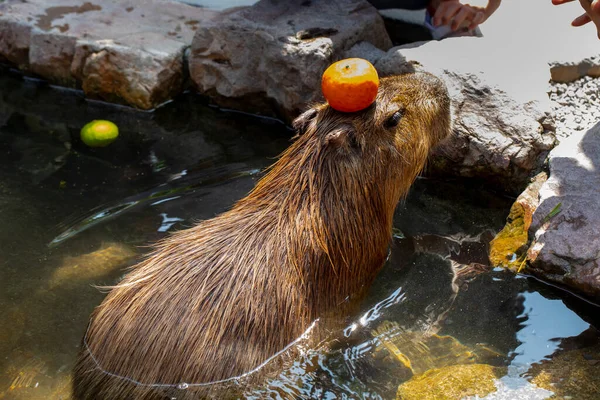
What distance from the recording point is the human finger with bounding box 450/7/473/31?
460cm

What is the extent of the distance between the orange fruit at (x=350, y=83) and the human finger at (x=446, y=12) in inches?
89.8

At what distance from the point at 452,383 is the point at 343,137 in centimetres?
106

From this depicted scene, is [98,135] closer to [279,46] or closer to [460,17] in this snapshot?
[279,46]

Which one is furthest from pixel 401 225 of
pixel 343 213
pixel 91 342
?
pixel 91 342

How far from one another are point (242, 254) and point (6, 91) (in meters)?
3.45

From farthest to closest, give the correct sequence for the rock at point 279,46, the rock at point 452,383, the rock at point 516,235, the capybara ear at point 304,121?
the rock at point 279,46, the rock at point 516,235, the capybara ear at point 304,121, the rock at point 452,383

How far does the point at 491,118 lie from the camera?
3.70 meters

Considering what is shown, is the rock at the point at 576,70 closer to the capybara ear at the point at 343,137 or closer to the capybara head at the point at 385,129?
the capybara head at the point at 385,129

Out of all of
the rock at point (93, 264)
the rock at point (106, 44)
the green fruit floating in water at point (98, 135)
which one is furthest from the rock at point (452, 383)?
the rock at point (106, 44)

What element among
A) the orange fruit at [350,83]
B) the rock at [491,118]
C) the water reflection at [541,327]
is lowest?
the water reflection at [541,327]

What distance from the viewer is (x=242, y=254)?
8.57 ft

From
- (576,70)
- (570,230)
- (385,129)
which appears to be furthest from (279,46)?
(570,230)

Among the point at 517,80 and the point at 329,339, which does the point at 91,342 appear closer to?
the point at 329,339

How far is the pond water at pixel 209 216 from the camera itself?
8.73ft
